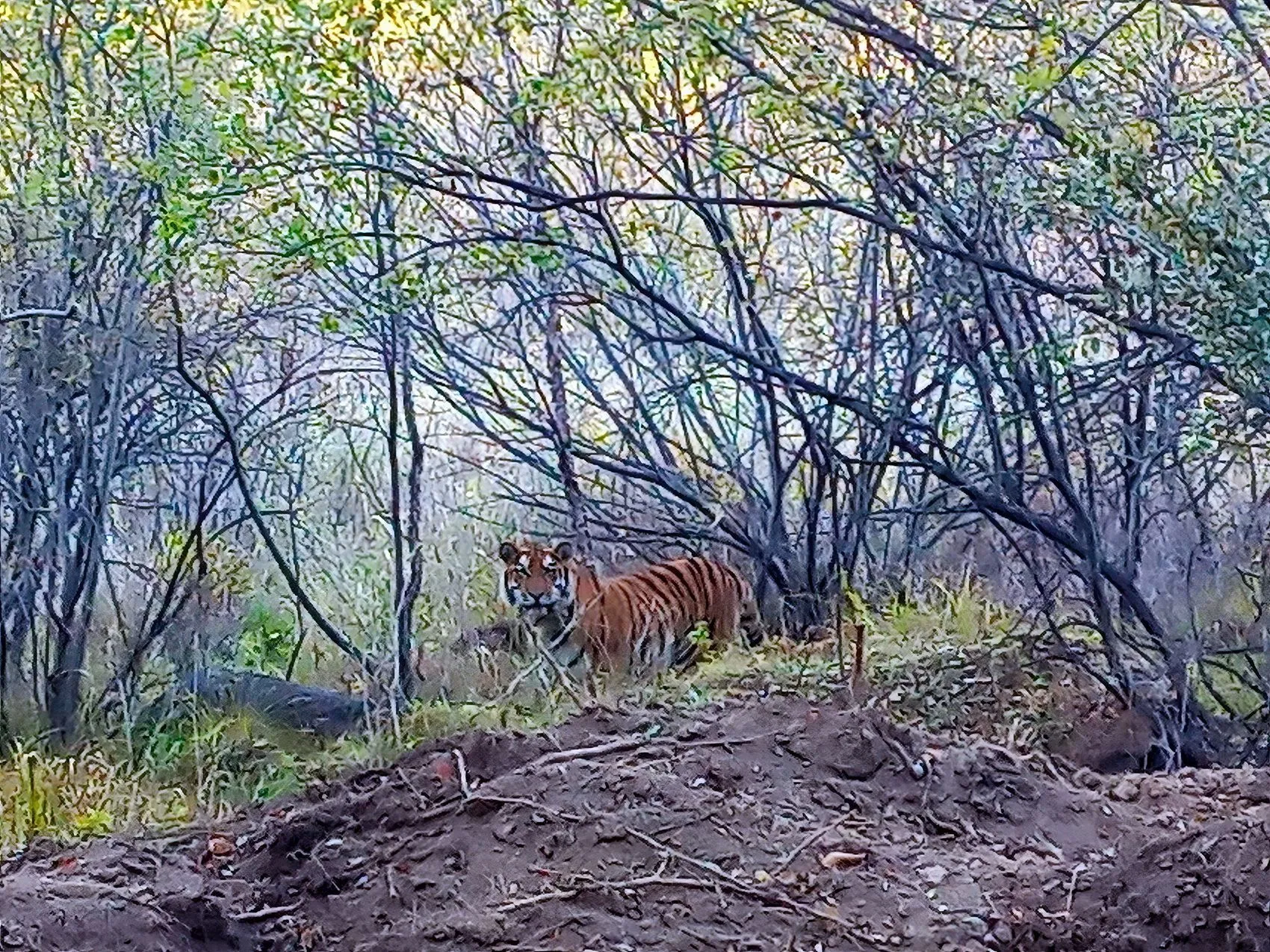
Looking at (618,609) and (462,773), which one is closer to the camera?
(462,773)

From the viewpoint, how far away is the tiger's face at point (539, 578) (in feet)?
26.8

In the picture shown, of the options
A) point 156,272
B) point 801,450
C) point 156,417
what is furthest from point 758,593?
point 156,272

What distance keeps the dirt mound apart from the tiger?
8.65ft

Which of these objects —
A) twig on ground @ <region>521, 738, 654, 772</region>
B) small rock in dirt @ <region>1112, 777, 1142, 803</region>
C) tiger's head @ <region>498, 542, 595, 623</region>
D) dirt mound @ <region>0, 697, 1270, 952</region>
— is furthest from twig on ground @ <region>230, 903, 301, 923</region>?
tiger's head @ <region>498, 542, 595, 623</region>

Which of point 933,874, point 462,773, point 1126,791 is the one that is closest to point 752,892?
point 933,874

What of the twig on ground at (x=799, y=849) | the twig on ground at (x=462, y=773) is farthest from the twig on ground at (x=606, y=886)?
the twig on ground at (x=462, y=773)

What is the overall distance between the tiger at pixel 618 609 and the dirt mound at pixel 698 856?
2.64 metres

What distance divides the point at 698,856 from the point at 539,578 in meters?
3.77

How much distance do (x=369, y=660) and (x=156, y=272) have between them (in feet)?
6.33

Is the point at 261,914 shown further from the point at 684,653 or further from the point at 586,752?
the point at 684,653

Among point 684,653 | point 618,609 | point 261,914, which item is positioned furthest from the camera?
point 684,653

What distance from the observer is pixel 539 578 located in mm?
8148

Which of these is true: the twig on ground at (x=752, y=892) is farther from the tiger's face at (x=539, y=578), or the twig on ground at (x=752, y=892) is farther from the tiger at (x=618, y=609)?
the tiger's face at (x=539, y=578)

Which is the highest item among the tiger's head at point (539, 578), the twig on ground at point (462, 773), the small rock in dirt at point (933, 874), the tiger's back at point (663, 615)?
the tiger's head at point (539, 578)
